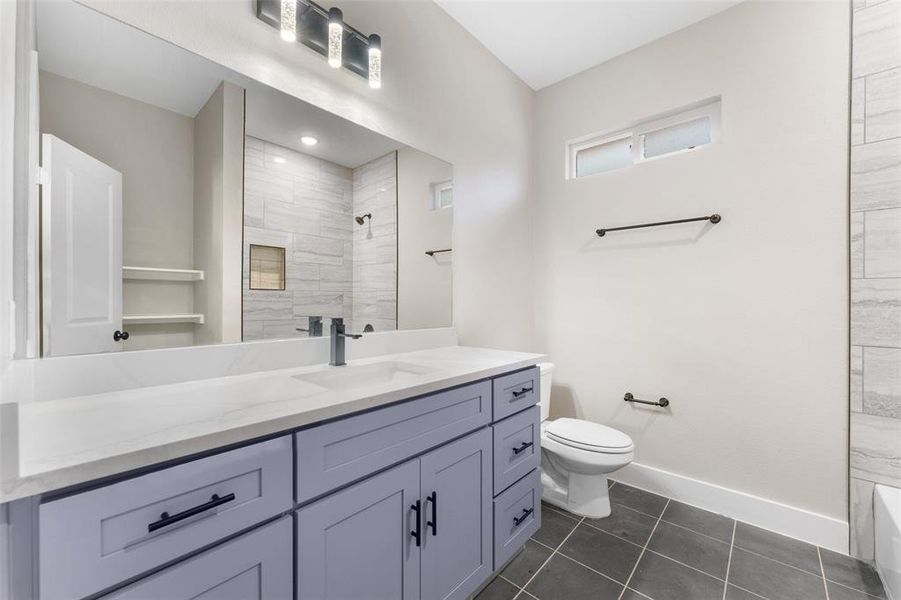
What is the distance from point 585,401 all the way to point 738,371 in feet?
2.75

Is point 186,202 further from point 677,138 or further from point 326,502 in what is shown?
point 677,138

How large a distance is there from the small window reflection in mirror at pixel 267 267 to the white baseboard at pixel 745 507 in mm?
2202

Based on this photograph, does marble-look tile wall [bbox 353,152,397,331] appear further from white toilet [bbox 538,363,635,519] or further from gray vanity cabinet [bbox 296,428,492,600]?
white toilet [bbox 538,363,635,519]

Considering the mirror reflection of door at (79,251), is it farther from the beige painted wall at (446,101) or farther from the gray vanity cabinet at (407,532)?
the gray vanity cabinet at (407,532)

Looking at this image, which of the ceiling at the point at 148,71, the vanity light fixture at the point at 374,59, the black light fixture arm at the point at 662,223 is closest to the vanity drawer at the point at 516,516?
the black light fixture arm at the point at 662,223

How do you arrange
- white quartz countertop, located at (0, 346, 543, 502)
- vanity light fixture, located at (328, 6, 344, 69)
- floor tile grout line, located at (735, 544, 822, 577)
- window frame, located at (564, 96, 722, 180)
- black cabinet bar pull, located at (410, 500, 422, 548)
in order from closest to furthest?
white quartz countertop, located at (0, 346, 543, 502), black cabinet bar pull, located at (410, 500, 422, 548), vanity light fixture, located at (328, 6, 344, 69), floor tile grout line, located at (735, 544, 822, 577), window frame, located at (564, 96, 722, 180)

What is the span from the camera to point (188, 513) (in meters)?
0.68

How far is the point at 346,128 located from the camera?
5.06ft

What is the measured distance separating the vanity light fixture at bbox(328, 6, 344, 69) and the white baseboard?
101 inches

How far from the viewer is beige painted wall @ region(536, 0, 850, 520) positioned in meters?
1.69

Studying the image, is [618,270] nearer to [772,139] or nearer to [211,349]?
[772,139]

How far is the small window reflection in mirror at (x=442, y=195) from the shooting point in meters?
1.95

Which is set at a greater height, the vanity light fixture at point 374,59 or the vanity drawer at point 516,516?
the vanity light fixture at point 374,59

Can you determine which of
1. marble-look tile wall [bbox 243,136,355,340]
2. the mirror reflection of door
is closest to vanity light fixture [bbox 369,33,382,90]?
marble-look tile wall [bbox 243,136,355,340]
